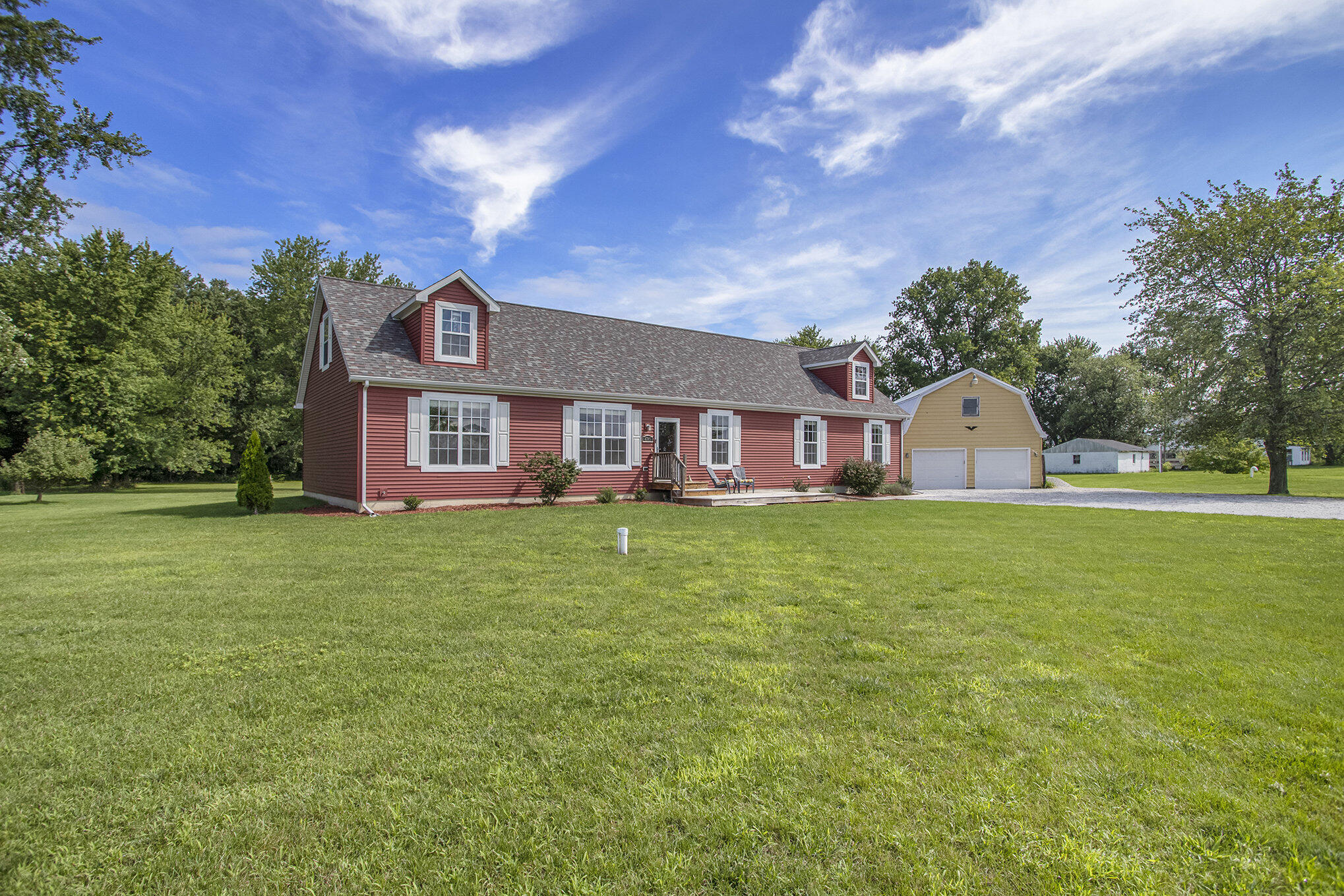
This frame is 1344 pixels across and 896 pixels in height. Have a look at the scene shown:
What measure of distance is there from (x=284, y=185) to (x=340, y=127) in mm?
2796

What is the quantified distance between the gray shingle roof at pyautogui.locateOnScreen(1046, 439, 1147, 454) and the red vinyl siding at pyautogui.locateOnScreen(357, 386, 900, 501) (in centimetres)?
3737

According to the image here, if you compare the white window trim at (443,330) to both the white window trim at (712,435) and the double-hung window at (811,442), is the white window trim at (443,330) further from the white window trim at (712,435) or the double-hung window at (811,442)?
the double-hung window at (811,442)

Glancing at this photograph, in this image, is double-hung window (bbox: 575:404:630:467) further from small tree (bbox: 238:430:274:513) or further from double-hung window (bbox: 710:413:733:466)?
small tree (bbox: 238:430:274:513)

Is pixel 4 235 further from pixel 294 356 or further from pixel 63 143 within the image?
pixel 294 356

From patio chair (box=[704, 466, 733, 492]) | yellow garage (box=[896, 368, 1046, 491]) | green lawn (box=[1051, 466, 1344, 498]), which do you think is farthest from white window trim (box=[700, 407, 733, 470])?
green lawn (box=[1051, 466, 1344, 498])

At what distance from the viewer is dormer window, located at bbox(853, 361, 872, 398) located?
2370 centimetres

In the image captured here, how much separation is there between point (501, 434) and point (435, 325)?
3235 millimetres

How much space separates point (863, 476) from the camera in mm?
21297

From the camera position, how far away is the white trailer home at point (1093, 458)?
4728cm

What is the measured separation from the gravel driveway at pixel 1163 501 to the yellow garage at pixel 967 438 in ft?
11.2

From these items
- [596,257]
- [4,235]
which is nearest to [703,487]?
[596,257]

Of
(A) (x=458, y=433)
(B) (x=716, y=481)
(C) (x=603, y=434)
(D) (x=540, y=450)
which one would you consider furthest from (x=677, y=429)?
(A) (x=458, y=433)

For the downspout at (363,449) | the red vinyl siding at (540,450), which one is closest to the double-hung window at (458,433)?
the red vinyl siding at (540,450)

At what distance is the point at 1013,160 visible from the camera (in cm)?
1323
